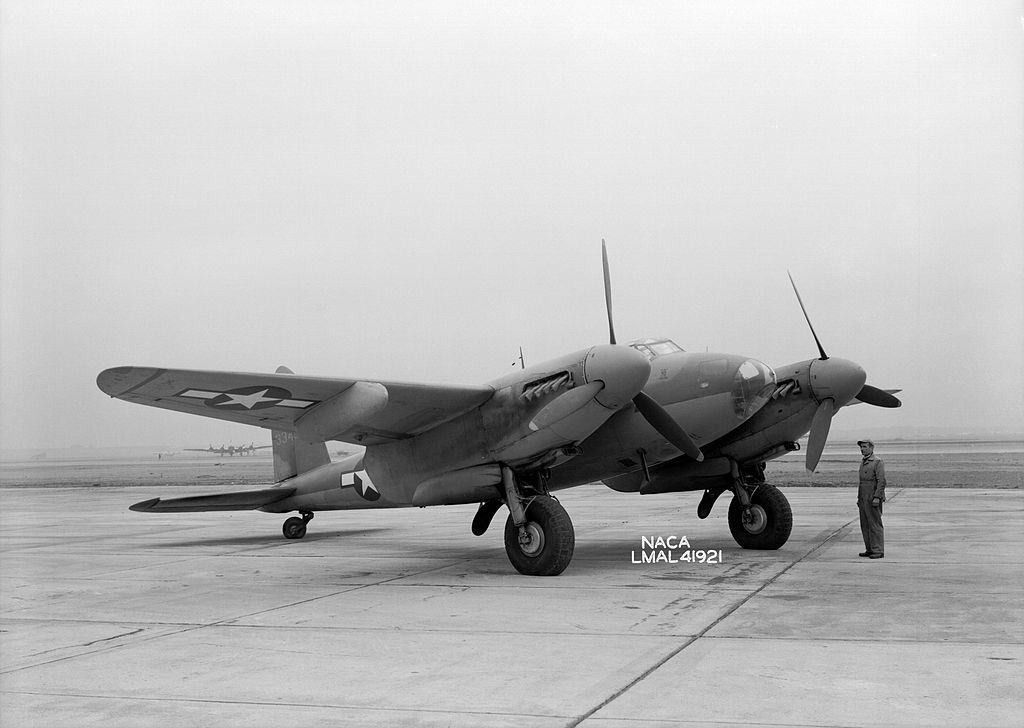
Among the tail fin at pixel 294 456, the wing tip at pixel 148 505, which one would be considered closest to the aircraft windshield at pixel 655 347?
the tail fin at pixel 294 456

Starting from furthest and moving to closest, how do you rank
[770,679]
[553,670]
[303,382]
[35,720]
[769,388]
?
1. [769,388]
2. [303,382]
3. [553,670]
4. [770,679]
5. [35,720]

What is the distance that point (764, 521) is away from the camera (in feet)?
47.0

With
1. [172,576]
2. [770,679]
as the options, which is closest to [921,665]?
[770,679]

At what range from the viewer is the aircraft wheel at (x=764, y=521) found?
1420 centimetres

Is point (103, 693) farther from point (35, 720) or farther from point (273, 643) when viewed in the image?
point (273, 643)

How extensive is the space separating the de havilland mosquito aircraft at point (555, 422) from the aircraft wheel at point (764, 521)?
19mm

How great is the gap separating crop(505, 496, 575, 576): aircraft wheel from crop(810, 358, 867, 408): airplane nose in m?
4.36

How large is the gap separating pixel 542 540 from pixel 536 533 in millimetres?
131

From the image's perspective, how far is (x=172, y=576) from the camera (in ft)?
42.3

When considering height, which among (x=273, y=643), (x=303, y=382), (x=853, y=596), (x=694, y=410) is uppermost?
(x=303, y=382)

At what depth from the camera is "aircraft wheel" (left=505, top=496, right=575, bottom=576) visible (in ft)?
38.2

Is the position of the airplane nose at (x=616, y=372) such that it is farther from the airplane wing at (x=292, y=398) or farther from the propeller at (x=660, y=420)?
the airplane wing at (x=292, y=398)

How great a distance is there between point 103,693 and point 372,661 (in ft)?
6.11

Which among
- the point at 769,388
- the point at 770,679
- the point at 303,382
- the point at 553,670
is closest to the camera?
the point at 770,679
